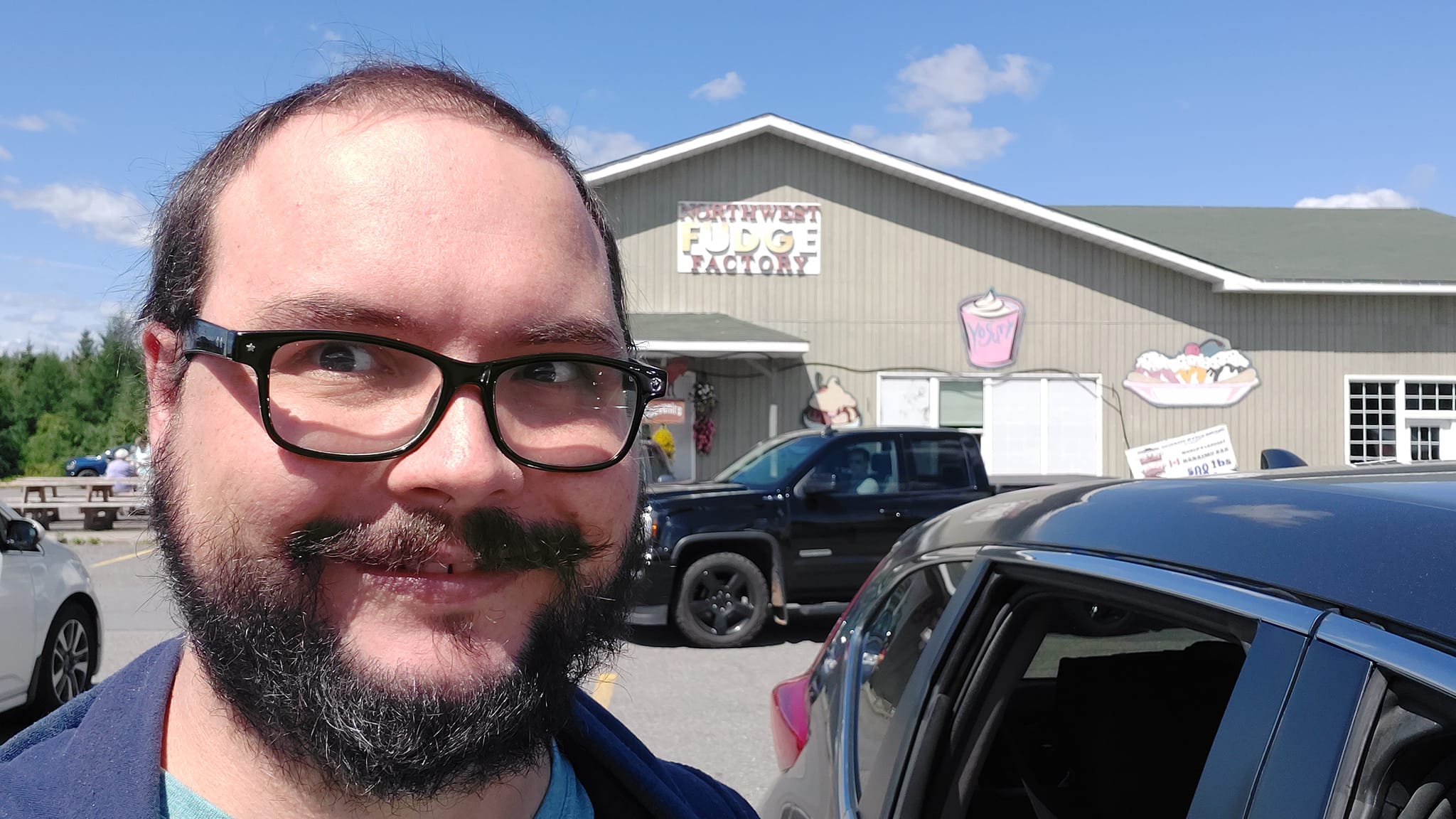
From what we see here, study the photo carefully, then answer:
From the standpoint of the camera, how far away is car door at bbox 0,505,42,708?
5430mm

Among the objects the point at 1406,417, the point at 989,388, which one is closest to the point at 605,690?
the point at 989,388

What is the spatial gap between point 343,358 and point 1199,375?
17.1m

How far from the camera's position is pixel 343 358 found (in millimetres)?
1031

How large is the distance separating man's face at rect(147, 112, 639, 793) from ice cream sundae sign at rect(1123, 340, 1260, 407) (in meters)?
16.4

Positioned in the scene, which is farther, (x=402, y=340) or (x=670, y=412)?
(x=670, y=412)

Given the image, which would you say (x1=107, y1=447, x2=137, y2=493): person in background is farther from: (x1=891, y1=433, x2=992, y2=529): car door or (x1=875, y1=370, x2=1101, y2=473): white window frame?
(x1=891, y1=433, x2=992, y2=529): car door

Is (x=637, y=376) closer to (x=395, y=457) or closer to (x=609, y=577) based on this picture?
(x=609, y=577)

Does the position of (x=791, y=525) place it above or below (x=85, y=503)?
above

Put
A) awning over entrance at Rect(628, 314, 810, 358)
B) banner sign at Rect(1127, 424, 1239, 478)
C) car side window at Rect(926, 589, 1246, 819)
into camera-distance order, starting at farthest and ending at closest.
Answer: awning over entrance at Rect(628, 314, 810, 358)
banner sign at Rect(1127, 424, 1239, 478)
car side window at Rect(926, 589, 1246, 819)

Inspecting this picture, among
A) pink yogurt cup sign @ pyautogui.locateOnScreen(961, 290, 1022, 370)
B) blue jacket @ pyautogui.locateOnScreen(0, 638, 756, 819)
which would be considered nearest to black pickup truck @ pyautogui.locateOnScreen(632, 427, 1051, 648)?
blue jacket @ pyautogui.locateOnScreen(0, 638, 756, 819)

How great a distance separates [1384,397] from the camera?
53.8ft

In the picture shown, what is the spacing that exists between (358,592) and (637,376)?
440mm

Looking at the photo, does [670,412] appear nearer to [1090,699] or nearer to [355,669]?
[1090,699]

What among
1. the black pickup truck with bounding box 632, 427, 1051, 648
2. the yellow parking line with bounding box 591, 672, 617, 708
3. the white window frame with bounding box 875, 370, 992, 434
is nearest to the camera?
the yellow parking line with bounding box 591, 672, 617, 708
